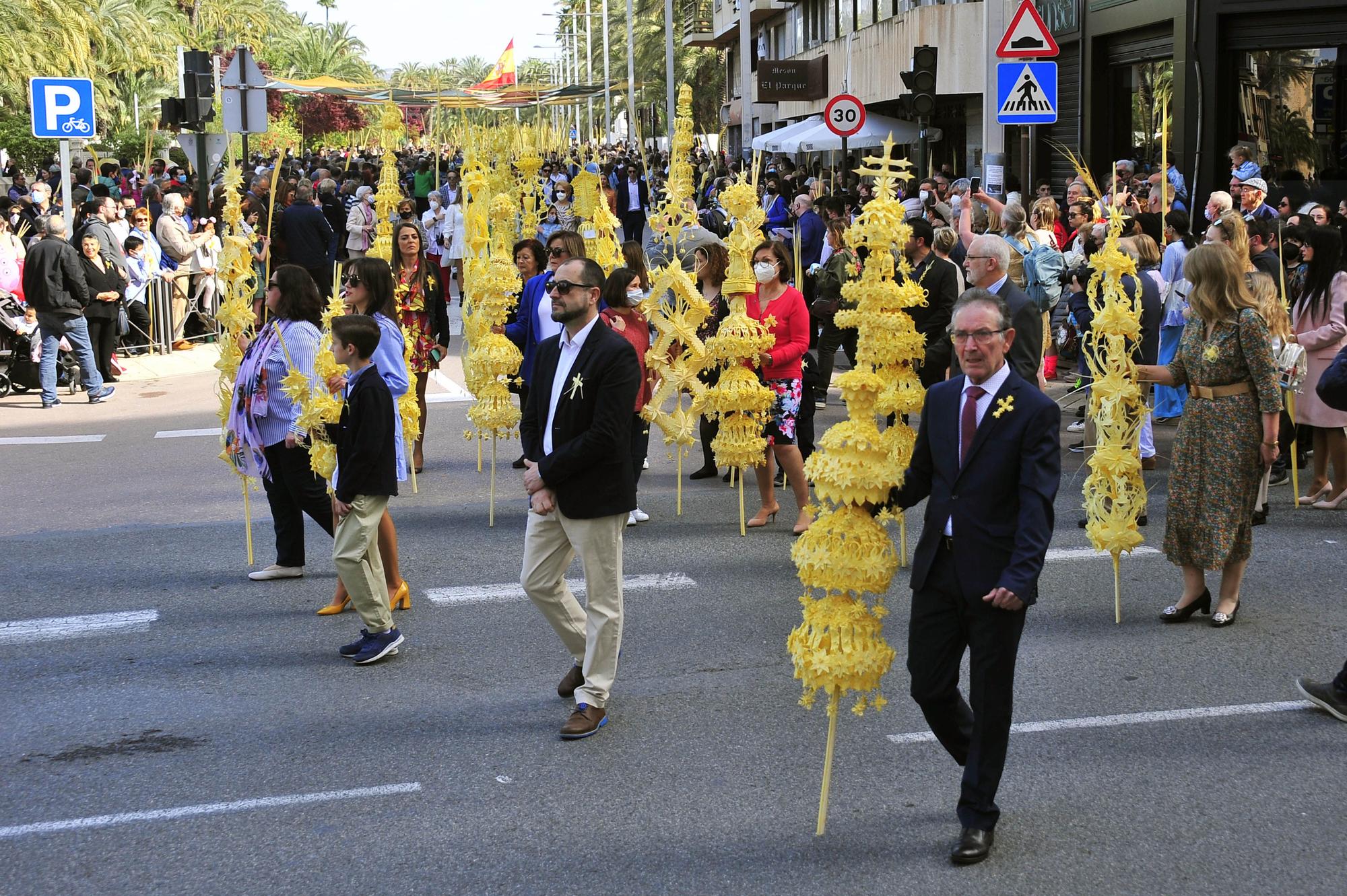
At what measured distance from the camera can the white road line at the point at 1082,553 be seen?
9227mm

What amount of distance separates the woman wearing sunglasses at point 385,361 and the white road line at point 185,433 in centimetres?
585

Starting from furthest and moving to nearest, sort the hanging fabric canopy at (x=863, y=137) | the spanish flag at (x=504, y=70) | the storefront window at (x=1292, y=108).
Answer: the spanish flag at (x=504, y=70) < the hanging fabric canopy at (x=863, y=137) < the storefront window at (x=1292, y=108)

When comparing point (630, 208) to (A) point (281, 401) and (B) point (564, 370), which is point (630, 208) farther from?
(B) point (564, 370)

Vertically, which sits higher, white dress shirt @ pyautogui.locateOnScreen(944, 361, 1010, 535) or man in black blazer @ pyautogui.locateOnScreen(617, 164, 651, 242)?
man in black blazer @ pyautogui.locateOnScreen(617, 164, 651, 242)

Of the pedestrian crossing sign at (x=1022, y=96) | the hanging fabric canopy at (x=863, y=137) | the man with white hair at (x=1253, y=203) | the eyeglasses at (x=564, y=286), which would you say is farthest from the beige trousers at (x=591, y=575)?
the hanging fabric canopy at (x=863, y=137)

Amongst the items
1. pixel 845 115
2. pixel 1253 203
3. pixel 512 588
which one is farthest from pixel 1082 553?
pixel 845 115

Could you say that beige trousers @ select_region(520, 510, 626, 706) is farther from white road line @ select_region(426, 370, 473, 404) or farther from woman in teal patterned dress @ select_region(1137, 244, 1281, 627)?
white road line @ select_region(426, 370, 473, 404)

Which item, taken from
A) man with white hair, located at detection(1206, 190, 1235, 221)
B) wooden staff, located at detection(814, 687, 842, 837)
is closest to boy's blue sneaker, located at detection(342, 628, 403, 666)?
wooden staff, located at detection(814, 687, 842, 837)

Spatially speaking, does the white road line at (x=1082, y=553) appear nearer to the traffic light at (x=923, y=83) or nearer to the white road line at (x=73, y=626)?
the white road line at (x=73, y=626)

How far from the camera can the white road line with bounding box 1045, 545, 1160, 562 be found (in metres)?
9.23

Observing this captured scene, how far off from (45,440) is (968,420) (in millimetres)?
11211

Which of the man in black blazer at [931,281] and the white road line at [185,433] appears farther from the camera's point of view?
the white road line at [185,433]

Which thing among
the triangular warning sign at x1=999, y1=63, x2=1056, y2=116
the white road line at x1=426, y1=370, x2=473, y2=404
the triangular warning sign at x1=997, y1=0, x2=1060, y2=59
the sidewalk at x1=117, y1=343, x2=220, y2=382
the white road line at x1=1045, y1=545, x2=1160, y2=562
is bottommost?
the white road line at x1=1045, y1=545, x2=1160, y2=562

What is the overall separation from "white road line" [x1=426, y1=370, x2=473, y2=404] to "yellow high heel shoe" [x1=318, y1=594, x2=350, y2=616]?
7.29 meters
